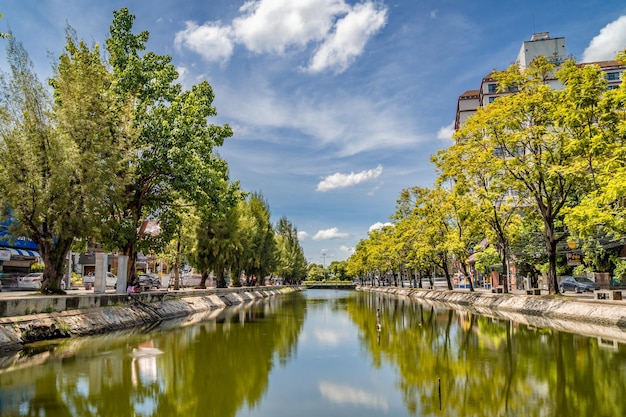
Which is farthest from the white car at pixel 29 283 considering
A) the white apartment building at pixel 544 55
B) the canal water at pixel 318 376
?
the white apartment building at pixel 544 55

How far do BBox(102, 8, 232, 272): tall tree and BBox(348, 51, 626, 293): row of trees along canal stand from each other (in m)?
19.3

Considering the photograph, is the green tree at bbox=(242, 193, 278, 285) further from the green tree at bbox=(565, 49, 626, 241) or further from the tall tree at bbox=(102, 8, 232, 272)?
the green tree at bbox=(565, 49, 626, 241)

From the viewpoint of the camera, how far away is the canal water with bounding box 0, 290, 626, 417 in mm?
9242

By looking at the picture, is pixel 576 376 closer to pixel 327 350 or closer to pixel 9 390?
pixel 327 350

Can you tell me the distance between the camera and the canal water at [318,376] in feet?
30.3

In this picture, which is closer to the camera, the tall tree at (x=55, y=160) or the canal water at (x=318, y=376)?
the canal water at (x=318, y=376)

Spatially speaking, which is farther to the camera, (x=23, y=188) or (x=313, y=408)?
(x=23, y=188)

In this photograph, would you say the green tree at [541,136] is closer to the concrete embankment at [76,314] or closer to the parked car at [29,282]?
the concrete embankment at [76,314]

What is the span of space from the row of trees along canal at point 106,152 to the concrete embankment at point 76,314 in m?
2.32

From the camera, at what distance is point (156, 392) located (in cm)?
1042

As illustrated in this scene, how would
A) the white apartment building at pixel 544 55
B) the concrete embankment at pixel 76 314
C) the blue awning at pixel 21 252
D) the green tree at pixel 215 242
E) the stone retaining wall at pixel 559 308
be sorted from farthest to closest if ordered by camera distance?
the white apartment building at pixel 544 55, the green tree at pixel 215 242, the blue awning at pixel 21 252, the stone retaining wall at pixel 559 308, the concrete embankment at pixel 76 314

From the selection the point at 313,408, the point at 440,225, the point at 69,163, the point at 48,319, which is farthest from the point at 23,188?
the point at 440,225

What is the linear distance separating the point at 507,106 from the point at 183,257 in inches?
1427

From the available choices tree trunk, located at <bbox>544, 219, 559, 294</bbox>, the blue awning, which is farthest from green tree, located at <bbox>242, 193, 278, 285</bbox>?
tree trunk, located at <bbox>544, 219, 559, 294</bbox>
